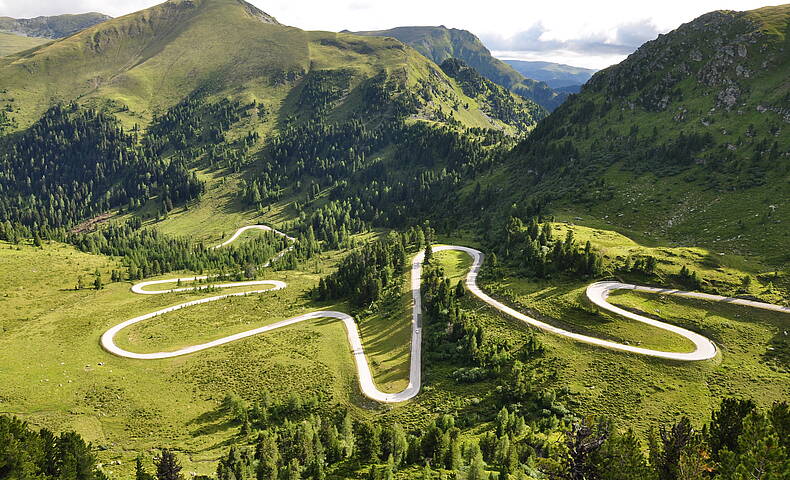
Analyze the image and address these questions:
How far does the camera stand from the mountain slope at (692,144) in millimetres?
114062

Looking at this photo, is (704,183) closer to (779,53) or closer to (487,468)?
(779,53)

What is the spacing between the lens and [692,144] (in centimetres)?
14475

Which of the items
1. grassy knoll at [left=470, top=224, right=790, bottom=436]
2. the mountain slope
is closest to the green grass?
grassy knoll at [left=470, top=224, right=790, bottom=436]

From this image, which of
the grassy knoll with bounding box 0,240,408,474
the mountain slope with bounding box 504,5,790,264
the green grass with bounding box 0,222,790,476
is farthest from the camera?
the mountain slope with bounding box 504,5,790,264

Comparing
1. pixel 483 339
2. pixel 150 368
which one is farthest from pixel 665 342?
pixel 150 368

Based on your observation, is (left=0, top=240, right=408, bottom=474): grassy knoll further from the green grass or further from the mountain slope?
the mountain slope

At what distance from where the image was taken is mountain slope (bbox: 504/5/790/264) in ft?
374

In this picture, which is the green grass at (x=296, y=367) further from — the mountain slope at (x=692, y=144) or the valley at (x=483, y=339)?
the mountain slope at (x=692, y=144)

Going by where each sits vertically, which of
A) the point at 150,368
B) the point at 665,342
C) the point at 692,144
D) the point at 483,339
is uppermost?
the point at 692,144

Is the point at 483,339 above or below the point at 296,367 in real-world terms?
above

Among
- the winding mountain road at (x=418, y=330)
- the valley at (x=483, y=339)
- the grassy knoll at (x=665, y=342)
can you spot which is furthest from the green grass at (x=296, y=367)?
the winding mountain road at (x=418, y=330)

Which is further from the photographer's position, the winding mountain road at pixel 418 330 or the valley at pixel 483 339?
the winding mountain road at pixel 418 330

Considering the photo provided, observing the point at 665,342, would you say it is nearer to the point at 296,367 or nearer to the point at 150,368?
the point at 296,367

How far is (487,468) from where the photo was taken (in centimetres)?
4856
